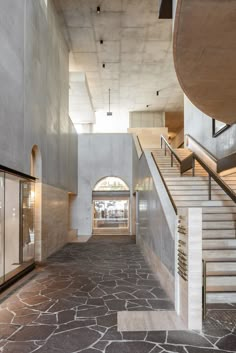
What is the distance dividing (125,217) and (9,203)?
11300 millimetres

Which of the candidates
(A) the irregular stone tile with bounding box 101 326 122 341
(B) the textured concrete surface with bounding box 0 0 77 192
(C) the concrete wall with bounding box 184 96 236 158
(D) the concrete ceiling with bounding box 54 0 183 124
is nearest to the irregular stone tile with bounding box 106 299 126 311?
(A) the irregular stone tile with bounding box 101 326 122 341

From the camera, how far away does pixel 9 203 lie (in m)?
6.95

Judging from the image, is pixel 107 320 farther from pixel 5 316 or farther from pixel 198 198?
pixel 198 198

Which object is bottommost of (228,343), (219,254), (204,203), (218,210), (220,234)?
(228,343)

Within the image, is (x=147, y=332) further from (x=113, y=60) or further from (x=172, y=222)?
(x=113, y=60)

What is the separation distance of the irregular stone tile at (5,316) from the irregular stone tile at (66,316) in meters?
0.76

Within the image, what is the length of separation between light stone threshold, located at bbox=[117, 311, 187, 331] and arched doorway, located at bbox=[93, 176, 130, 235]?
12.6 metres

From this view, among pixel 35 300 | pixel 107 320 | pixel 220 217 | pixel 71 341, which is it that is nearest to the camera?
pixel 71 341

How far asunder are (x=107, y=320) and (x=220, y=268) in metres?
2.25

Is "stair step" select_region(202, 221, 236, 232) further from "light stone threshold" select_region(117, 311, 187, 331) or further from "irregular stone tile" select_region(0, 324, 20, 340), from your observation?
"irregular stone tile" select_region(0, 324, 20, 340)

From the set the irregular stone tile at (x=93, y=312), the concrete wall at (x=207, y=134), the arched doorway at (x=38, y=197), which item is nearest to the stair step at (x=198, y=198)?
the concrete wall at (x=207, y=134)

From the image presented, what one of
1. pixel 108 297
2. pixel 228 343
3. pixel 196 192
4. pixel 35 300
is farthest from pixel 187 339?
pixel 196 192

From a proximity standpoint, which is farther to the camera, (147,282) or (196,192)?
(196,192)

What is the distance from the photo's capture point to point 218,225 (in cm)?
645
